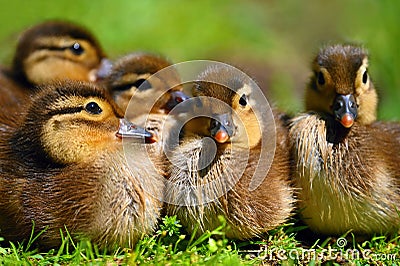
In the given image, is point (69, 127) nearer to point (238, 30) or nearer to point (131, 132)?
point (131, 132)

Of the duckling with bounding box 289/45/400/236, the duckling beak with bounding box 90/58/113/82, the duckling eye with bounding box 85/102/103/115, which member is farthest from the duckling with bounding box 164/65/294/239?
the duckling beak with bounding box 90/58/113/82

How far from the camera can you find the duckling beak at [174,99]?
14.0 feet

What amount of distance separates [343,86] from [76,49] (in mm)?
2221

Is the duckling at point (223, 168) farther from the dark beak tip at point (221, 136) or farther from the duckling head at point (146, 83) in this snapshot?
the duckling head at point (146, 83)

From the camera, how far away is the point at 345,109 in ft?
12.7

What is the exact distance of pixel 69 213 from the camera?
359 cm

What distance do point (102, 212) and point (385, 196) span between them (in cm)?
158

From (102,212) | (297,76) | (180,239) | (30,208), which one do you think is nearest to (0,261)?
(30,208)

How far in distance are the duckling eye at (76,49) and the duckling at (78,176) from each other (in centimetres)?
152

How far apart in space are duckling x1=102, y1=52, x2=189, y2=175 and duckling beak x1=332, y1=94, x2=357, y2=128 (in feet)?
2.97

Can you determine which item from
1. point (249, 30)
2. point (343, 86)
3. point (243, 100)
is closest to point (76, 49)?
point (243, 100)

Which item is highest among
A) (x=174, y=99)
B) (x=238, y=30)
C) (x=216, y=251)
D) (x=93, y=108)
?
(x=238, y=30)

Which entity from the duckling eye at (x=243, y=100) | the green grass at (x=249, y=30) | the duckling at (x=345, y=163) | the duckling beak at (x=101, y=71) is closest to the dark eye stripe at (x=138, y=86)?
the duckling beak at (x=101, y=71)

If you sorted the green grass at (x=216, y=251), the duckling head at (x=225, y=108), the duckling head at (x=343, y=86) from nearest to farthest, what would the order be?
the green grass at (x=216, y=251)
the duckling head at (x=225, y=108)
the duckling head at (x=343, y=86)
